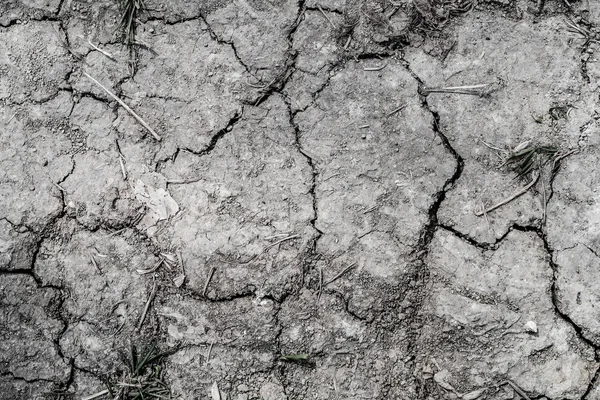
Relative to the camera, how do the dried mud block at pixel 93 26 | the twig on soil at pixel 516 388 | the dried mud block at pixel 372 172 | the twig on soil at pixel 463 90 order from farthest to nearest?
the dried mud block at pixel 93 26
the twig on soil at pixel 463 90
the dried mud block at pixel 372 172
the twig on soil at pixel 516 388

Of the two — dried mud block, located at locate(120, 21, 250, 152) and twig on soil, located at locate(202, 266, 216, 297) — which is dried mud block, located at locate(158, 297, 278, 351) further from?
dried mud block, located at locate(120, 21, 250, 152)

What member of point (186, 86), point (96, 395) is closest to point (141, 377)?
point (96, 395)

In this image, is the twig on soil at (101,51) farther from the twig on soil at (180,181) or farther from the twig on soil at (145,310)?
the twig on soil at (145,310)

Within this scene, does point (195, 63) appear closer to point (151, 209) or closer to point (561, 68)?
point (151, 209)

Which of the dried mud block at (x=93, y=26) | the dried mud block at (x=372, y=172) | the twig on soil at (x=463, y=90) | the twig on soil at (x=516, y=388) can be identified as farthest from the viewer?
the dried mud block at (x=93, y=26)

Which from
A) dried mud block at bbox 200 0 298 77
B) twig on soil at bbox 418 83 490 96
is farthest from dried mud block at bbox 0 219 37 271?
twig on soil at bbox 418 83 490 96

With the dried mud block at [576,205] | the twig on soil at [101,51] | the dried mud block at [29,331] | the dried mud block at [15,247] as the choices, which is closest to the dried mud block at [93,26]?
the twig on soil at [101,51]
